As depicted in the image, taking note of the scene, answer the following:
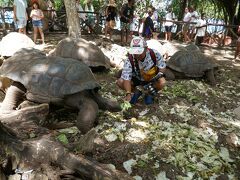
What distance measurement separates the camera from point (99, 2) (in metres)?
19.6

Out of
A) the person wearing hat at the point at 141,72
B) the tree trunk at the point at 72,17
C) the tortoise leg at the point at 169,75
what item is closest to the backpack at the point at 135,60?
the person wearing hat at the point at 141,72

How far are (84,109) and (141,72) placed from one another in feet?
4.93

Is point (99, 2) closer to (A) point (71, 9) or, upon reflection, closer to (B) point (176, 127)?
(A) point (71, 9)

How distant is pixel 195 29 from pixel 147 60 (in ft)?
34.1

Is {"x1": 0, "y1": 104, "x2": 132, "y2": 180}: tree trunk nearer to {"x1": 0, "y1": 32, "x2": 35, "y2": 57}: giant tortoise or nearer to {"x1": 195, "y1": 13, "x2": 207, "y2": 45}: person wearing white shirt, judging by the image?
{"x1": 0, "y1": 32, "x2": 35, "y2": 57}: giant tortoise

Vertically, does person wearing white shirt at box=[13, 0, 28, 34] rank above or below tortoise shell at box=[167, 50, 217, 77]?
above

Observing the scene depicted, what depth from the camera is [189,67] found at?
351 inches

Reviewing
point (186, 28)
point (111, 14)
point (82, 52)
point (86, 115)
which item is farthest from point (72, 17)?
point (186, 28)

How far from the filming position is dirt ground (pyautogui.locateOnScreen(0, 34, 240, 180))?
4504mm

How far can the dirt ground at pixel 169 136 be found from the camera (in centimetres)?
450

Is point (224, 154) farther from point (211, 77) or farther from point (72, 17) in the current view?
point (72, 17)

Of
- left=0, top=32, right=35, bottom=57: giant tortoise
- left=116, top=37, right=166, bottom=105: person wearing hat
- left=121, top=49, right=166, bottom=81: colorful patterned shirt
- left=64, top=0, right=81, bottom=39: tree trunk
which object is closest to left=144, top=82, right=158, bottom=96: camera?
left=116, top=37, right=166, bottom=105: person wearing hat

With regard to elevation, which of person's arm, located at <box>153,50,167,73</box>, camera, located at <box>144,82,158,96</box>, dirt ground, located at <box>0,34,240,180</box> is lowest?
dirt ground, located at <box>0,34,240,180</box>

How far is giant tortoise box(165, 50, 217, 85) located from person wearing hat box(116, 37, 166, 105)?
104 inches
